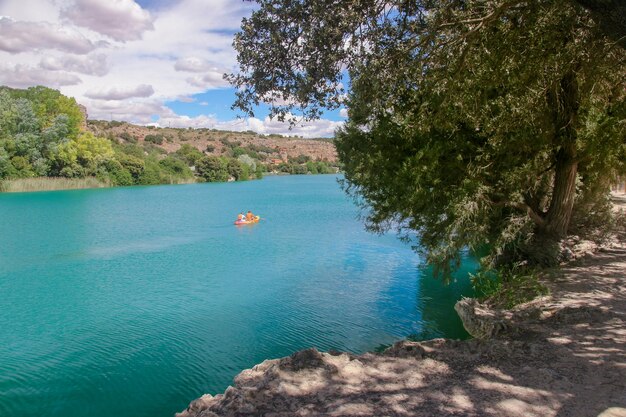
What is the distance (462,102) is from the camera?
24.1 feet

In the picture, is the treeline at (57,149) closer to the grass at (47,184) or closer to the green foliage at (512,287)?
the grass at (47,184)

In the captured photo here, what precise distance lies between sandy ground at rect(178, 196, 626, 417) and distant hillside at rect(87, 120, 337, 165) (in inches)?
4033

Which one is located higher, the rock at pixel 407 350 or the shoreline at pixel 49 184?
the rock at pixel 407 350

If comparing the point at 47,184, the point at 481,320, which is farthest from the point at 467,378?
the point at 47,184

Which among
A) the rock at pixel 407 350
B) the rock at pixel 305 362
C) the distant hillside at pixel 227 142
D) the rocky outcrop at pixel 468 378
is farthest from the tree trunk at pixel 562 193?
the distant hillside at pixel 227 142

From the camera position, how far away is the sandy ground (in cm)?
415

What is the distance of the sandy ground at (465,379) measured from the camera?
415cm

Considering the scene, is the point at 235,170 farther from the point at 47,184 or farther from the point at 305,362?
the point at 305,362

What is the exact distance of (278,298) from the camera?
12.7m

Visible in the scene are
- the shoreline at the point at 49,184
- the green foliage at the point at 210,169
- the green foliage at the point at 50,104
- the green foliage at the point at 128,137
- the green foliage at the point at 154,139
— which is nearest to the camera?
the shoreline at the point at 49,184

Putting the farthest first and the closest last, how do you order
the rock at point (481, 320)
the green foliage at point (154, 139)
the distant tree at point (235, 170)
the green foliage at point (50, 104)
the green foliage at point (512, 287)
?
the green foliage at point (154, 139) → the distant tree at point (235, 170) → the green foliage at point (50, 104) → the green foliage at point (512, 287) → the rock at point (481, 320)

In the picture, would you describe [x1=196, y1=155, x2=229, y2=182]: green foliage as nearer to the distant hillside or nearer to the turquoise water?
the distant hillside

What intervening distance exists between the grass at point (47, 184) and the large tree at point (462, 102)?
2133 inches

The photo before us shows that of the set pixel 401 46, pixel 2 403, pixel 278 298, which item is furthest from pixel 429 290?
pixel 2 403
